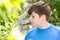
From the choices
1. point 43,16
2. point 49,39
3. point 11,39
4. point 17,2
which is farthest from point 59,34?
point 17,2

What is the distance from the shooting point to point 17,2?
1.01m

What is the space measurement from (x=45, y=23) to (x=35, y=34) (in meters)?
0.19

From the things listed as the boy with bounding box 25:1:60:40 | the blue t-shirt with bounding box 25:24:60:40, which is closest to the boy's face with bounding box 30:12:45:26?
the boy with bounding box 25:1:60:40

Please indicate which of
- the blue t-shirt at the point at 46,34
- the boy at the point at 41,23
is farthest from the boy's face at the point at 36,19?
the blue t-shirt at the point at 46,34

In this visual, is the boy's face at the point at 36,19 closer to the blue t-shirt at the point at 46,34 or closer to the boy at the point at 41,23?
the boy at the point at 41,23

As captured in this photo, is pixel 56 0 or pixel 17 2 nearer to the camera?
pixel 17 2

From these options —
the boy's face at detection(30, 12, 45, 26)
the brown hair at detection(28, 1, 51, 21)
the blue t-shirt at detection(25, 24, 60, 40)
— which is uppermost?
the brown hair at detection(28, 1, 51, 21)

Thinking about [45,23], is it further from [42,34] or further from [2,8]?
[2,8]

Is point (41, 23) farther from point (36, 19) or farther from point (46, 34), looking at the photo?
point (46, 34)

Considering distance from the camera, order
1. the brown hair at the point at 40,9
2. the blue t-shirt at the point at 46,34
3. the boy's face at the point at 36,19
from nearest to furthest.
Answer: the boy's face at the point at 36,19, the brown hair at the point at 40,9, the blue t-shirt at the point at 46,34

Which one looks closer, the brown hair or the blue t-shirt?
the brown hair

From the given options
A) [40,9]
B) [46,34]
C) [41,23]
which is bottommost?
[46,34]

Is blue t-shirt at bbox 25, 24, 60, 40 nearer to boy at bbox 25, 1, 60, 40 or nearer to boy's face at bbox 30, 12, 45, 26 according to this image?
boy at bbox 25, 1, 60, 40

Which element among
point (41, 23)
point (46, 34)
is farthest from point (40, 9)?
point (46, 34)
